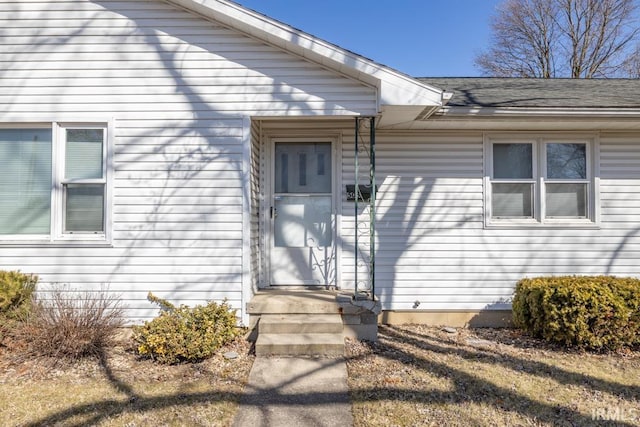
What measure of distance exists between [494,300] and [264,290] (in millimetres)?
3295

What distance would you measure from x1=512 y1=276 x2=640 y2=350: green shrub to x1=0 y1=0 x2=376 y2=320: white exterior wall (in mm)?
3342

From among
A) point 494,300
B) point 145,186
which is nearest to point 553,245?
point 494,300

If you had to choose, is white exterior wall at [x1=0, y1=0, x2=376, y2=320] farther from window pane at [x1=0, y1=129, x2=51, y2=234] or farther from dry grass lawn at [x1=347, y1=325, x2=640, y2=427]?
dry grass lawn at [x1=347, y1=325, x2=640, y2=427]

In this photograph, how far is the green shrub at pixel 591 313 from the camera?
4457 millimetres

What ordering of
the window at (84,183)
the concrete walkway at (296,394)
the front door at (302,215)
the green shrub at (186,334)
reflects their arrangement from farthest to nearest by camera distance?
the front door at (302,215)
the window at (84,183)
the green shrub at (186,334)
the concrete walkway at (296,394)

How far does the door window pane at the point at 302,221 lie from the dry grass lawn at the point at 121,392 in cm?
189

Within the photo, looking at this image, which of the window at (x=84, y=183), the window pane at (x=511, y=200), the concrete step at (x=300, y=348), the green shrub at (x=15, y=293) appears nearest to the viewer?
the concrete step at (x=300, y=348)

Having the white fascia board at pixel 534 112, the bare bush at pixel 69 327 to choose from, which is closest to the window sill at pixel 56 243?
the bare bush at pixel 69 327

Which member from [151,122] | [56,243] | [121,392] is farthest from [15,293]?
[151,122]

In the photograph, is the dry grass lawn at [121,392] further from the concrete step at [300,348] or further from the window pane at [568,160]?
the window pane at [568,160]

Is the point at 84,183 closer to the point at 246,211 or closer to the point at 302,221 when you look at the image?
the point at 246,211

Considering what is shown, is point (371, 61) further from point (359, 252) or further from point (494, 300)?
point (494, 300)

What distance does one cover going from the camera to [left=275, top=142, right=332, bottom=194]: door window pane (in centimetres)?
591

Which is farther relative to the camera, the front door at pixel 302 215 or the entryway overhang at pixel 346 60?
the front door at pixel 302 215
